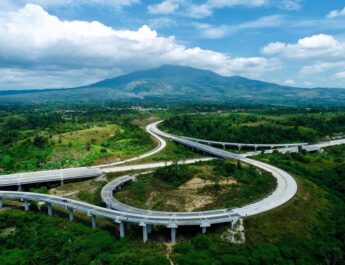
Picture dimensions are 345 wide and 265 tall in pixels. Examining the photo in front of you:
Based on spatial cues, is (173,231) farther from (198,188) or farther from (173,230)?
(198,188)

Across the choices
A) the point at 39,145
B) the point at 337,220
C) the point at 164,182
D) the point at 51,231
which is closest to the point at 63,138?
the point at 39,145

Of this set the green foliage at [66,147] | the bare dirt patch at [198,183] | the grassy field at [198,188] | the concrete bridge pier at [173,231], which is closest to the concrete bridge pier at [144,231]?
the concrete bridge pier at [173,231]

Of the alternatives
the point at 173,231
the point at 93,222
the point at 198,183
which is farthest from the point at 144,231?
the point at 198,183

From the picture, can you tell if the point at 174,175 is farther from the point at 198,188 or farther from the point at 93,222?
the point at 93,222

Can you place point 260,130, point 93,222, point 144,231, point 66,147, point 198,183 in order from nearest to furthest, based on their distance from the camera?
point 144,231, point 93,222, point 198,183, point 66,147, point 260,130

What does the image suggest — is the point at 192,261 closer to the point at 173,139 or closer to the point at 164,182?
the point at 164,182

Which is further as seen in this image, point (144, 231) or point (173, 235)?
point (144, 231)

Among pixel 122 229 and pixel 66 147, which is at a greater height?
pixel 66 147

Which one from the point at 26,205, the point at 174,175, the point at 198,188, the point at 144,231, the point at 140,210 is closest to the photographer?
the point at 144,231

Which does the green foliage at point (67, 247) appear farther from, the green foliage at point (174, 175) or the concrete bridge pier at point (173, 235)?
the green foliage at point (174, 175)

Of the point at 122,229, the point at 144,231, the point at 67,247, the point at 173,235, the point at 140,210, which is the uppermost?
the point at 140,210

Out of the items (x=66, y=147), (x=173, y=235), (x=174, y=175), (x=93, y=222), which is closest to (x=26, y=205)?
(x=93, y=222)
